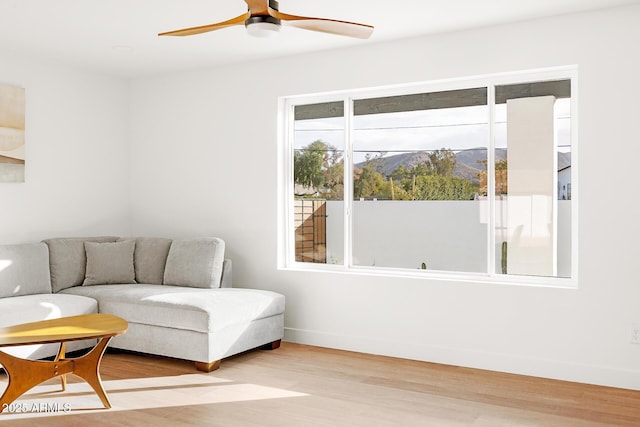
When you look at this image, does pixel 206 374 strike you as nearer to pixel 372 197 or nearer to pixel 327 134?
pixel 372 197

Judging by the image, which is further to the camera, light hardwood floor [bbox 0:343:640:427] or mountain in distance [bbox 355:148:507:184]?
mountain in distance [bbox 355:148:507:184]

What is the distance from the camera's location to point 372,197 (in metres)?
4.95

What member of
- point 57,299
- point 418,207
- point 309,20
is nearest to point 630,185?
point 418,207

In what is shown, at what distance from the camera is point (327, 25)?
3.15m

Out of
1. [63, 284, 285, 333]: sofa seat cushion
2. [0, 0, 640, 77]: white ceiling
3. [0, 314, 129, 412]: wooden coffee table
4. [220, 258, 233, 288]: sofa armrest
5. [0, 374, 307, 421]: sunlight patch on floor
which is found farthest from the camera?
[220, 258, 233, 288]: sofa armrest

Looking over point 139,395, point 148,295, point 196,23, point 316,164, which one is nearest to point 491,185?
point 316,164

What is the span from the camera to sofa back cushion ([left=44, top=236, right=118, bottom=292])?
16.4 feet

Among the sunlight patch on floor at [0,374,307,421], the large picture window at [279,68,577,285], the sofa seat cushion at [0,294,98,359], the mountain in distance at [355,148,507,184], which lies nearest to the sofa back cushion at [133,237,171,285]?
the sofa seat cushion at [0,294,98,359]

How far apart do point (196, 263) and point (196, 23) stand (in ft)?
6.50

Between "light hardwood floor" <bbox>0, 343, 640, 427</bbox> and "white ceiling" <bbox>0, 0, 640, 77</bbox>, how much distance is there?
2.49 m

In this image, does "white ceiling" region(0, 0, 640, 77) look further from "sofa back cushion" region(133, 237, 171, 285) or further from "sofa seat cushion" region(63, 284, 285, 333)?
"sofa seat cushion" region(63, 284, 285, 333)

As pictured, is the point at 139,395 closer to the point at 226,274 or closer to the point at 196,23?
the point at 226,274

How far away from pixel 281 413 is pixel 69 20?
3052mm

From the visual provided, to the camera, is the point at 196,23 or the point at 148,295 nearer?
the point at 196,23
